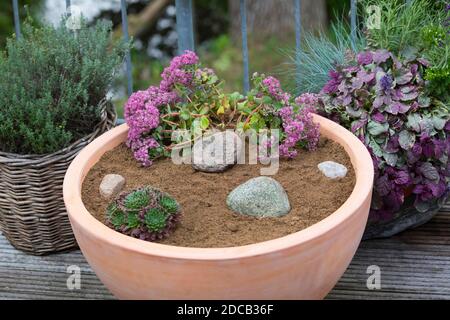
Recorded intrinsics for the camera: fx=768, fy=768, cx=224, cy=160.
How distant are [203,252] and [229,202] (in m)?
0.39

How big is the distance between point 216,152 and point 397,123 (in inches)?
26.2

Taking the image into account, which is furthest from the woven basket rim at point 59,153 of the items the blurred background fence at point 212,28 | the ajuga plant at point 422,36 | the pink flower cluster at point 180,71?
the blurred background fence at point 212,28

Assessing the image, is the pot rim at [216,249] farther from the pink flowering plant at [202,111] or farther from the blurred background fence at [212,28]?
the blurred background fence at [212,28]

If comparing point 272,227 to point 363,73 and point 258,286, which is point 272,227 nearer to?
point 258,286

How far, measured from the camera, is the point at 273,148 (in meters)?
2.70

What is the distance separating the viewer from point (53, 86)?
2.98 meters

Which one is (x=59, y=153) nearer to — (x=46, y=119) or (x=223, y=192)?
(x=46, y=119)

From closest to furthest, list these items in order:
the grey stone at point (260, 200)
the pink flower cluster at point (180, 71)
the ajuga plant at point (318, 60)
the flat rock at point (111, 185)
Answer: the grey stone at point (260, 200)
the flat rock at point (111, 185)
the pink flower cluster at point (180, 71)
the ajuga plant at point (318, 60)

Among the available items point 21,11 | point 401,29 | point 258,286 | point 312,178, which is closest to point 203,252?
point 258,286

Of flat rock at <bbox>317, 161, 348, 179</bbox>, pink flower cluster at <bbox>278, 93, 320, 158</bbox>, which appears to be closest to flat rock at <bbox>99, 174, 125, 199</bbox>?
pink flower cluster at <bbox>278, 93, 320, 158</bbox>

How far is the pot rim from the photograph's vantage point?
213 cm

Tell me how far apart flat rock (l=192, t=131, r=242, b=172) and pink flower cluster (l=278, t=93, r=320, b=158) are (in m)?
0.17

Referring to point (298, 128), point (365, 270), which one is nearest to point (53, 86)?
point (298, 128)

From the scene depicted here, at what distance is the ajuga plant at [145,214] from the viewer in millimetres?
2311
